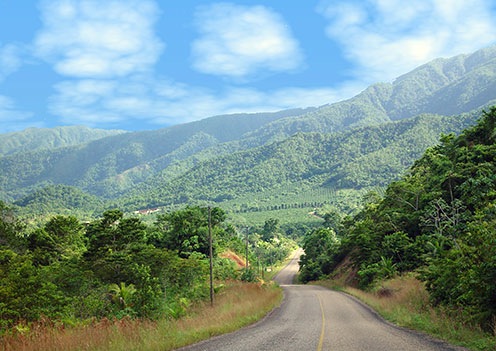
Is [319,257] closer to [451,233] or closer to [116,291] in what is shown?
[451,233]

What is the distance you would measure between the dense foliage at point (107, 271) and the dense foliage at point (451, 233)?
1400 centimetres

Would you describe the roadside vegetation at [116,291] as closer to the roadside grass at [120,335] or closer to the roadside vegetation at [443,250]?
the roadside grass at [120,335]

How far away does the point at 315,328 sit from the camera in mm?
17938

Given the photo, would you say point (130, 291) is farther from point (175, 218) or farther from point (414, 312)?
point (175, 218)

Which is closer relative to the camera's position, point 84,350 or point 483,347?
point 84,350

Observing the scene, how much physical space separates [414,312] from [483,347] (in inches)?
372

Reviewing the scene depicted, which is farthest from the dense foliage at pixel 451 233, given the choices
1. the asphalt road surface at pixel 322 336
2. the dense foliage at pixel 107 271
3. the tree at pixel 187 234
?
the tree at pixel 187 234

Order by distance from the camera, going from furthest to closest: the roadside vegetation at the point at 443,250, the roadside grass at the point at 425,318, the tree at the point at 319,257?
the tree at the point at 319,257, the roadside vegetation at the point at 443,250, the roadside grass at the point at 425,318

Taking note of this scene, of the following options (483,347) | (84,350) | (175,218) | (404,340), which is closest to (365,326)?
(404,340)

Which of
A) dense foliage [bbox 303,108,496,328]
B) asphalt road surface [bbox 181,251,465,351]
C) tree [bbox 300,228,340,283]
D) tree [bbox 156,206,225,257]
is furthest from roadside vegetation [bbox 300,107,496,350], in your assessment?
tree [bbox 156,206,225,257]

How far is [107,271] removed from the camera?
34.3 meters

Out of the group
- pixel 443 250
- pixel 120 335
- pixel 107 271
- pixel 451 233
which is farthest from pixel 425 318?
pixel 107 271

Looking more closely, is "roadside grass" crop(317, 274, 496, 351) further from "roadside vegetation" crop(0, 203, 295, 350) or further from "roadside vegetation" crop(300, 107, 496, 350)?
"roadside vegetation" crop(0, 203, 295, 350)

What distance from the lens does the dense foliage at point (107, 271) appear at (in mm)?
19031
